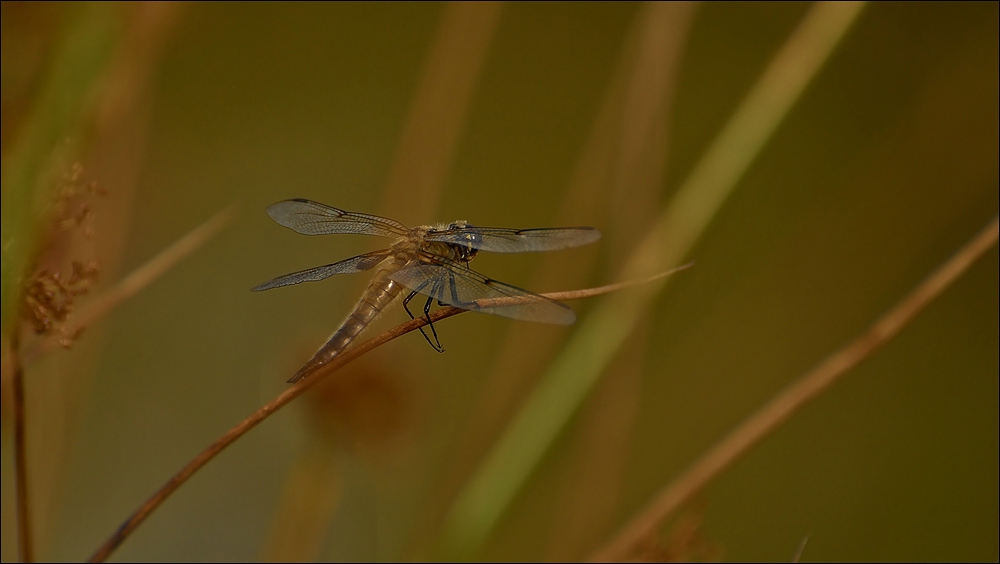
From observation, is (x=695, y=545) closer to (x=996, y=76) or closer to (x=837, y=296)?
(x=837, y=296)

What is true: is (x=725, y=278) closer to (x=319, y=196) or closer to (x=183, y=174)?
(x=319, y=196)

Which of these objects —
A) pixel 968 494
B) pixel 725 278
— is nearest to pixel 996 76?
pixel 725 278

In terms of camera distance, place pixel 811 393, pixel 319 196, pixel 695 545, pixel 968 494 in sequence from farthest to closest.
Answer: pixel 319 196 → pixel 968 494 → pixel 695 545 → pixel 811 393

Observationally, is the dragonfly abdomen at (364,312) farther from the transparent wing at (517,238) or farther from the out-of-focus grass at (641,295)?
the out-of-focus grass at (641,295)

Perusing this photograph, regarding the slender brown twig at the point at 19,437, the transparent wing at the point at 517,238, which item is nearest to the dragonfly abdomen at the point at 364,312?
the transparent wing at the point at 517,238

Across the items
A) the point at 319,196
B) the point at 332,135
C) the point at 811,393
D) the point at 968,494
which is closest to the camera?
the point at 811,393

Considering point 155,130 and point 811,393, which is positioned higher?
point 155,130

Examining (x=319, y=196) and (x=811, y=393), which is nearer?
(x=811, y=393)

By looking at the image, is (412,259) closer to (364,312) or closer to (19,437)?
(364,312)

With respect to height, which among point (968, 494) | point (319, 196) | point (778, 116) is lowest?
point (778, 116)
